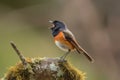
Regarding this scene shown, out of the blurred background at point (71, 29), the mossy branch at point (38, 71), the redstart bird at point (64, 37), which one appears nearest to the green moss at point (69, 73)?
the mossy branch at point (38, 71)

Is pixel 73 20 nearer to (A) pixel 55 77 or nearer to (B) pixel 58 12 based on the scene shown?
(B) pixel 58 12

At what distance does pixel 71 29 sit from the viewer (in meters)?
16.8

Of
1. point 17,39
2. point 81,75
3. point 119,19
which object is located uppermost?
point 81,75

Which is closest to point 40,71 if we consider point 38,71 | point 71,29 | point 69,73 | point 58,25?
point 38,71

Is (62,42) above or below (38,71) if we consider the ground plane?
below

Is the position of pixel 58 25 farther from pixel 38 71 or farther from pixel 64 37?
pixel 38 71

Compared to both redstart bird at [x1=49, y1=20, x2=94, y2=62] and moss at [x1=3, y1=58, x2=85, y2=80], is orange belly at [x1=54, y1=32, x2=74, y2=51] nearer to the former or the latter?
redstart bird at [x1=49, y1=20, x2=94, y2=62]

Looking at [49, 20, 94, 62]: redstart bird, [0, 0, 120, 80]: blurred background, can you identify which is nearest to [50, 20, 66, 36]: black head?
[49, 20, 94, 62]: redstart bird

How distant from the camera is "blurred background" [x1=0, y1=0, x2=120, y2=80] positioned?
50.0 ft

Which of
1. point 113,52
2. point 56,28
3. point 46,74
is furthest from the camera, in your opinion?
point 113,52

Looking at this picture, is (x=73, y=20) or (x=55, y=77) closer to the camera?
(x=55, y=77)

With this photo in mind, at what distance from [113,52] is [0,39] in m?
2.79

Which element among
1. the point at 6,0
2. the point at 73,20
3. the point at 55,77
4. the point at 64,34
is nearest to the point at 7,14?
the point at 6,0

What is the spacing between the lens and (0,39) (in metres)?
16.7
